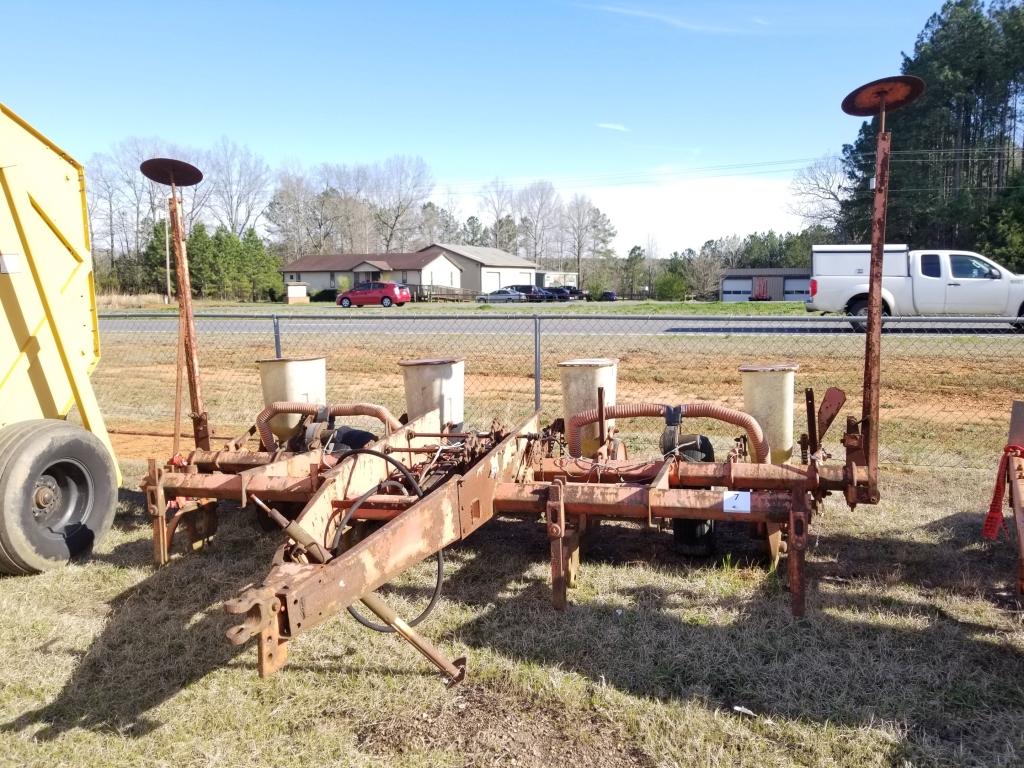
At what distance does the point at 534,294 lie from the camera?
56.9 metres

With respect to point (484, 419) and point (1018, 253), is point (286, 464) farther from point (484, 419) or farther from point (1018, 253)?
point (1018, 253)

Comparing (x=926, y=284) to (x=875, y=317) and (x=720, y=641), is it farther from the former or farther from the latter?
(x=720, y=641)

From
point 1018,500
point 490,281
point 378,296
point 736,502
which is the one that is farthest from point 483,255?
point 1018,500

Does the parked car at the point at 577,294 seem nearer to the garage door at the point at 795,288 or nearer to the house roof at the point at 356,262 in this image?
the house roof at the point at 356,262

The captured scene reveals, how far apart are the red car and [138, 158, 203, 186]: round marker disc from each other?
41.4 meters

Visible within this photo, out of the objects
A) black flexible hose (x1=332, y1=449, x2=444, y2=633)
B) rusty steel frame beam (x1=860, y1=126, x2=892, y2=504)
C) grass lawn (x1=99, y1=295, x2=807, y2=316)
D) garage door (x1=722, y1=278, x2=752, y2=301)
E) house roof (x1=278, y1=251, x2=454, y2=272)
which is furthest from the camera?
house roof (x1=278, y1=251, x2=454, y2=272)

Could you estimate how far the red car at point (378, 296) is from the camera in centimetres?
4694

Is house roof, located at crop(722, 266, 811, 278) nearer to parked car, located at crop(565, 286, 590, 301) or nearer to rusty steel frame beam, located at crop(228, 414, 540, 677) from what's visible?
parked car, located at crop(565, 286, 590, 301)

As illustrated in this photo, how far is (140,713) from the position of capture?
3.18 m

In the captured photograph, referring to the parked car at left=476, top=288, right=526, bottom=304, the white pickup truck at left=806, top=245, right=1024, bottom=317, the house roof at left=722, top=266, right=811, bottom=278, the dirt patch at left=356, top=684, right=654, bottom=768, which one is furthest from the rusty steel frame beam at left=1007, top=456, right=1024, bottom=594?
the house roof at left=722, top=266, right=811, bottom=278

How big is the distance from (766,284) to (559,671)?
2420 inches

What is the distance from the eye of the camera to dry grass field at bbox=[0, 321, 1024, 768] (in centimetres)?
295

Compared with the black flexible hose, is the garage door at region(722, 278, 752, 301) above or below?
above

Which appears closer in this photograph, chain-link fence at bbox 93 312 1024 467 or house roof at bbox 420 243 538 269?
chain-link fence at bbox 93 312 1024 467
